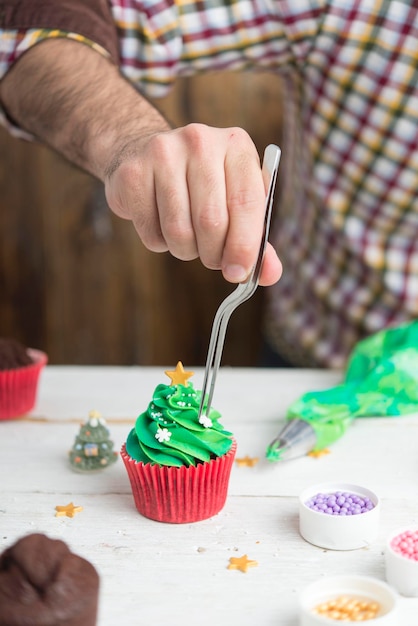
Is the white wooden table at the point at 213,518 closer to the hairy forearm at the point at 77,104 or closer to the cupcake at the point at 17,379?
the cupcake at the point at 17,379

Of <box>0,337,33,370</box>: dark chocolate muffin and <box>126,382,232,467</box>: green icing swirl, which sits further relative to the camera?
<box>0,337,33,370</box>: dark chocolate muffin

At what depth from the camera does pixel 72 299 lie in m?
2.19

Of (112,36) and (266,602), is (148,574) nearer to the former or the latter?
(266,602)

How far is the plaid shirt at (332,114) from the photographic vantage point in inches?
52.0

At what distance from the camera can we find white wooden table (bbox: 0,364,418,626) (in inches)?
27.4

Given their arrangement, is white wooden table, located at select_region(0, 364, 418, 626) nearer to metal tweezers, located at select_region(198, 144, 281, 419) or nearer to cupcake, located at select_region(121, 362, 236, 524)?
cupcake, located at select_region(121, 362, 236, 524)

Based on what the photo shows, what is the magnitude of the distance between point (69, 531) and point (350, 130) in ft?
3.06

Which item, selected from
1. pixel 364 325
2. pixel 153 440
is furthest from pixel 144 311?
pixel 153 440

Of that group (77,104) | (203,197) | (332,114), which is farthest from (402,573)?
(332,114)

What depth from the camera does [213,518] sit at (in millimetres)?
853

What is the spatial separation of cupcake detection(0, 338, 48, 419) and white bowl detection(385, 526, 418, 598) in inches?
23.6

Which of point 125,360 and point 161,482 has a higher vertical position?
point 161,482

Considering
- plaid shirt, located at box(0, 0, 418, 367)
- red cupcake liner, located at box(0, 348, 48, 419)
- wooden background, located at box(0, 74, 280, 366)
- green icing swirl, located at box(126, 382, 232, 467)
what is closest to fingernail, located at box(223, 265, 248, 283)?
green icing swirl, located at box(126, 382, 232, 467)

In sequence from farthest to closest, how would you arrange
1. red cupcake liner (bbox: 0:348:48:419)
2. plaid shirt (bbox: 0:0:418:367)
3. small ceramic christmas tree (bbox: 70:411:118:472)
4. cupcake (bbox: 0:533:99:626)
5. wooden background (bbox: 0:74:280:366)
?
wooden background (bbox: 0:74:280:366)
plaid shirt (bbox: 0:0:418:367)
red cupcake liner (bbox: 0:348:48:419)
small ceramic christmas tree (bbox: 70:411:118:472)
cupcake (bbox: 0:533:99:626)
